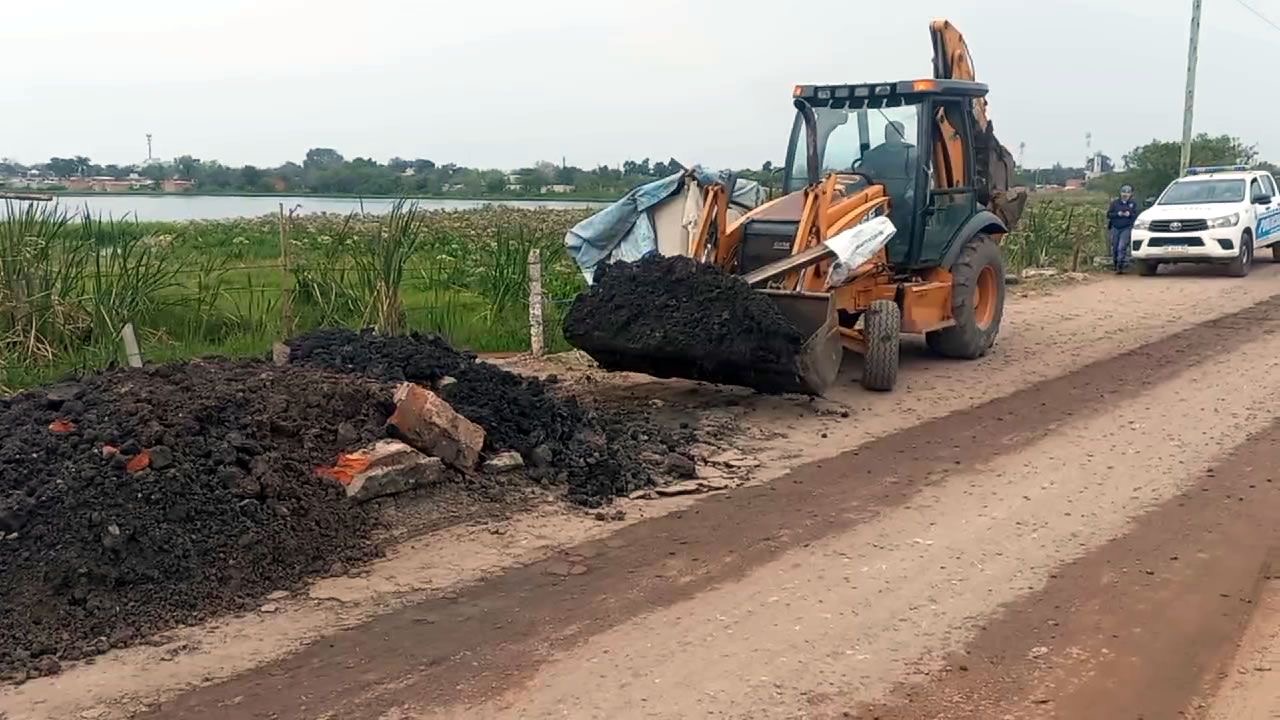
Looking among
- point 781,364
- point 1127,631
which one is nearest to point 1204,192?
point 781,364

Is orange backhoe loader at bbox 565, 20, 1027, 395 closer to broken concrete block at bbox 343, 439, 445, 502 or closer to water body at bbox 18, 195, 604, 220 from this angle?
broken concrete block at bbox 343, 439, 445, 502

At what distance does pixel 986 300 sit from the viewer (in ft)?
39.2

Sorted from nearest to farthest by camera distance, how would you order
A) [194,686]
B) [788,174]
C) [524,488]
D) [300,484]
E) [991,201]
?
[194,686] → [300,484] → [524,488] → [788,174] → [991,201]

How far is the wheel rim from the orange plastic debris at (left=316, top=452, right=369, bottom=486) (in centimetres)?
735

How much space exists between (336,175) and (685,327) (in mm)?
13195

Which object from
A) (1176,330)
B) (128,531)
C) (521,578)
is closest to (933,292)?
(1176,330)

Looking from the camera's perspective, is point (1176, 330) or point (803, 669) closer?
point (803, 669)

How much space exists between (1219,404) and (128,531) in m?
8.18

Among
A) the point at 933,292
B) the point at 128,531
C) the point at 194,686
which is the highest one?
the point at 933,292

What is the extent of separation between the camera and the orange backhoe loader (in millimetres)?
9328

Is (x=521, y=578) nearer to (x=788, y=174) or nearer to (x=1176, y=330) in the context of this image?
(x=788, y=174)

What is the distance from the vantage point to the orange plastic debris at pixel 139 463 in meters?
5.75

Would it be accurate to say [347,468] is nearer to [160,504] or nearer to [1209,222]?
[160,504]

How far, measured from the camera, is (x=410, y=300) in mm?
12836
